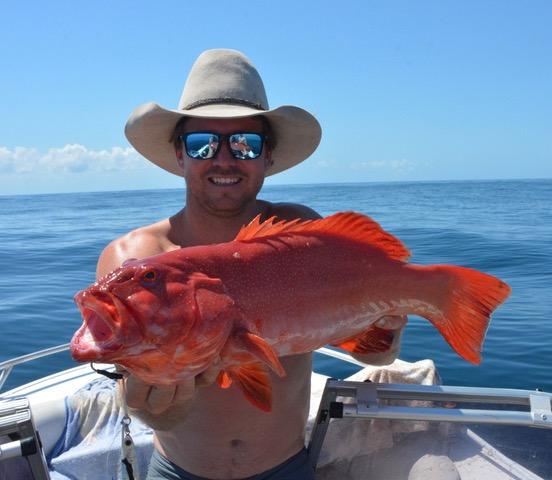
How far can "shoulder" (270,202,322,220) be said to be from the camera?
10.2ft

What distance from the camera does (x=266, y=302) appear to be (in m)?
2.14

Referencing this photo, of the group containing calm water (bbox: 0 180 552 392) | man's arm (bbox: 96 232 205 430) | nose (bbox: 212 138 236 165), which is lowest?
calm water (bbox: 0 180 552 392)

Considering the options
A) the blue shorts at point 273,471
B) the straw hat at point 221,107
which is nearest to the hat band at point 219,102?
the straw hat at point 221,107

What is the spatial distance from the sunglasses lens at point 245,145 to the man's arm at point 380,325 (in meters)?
0.48

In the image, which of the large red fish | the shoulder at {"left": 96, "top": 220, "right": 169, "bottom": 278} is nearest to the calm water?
the large red fish

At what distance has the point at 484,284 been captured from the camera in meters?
2.47

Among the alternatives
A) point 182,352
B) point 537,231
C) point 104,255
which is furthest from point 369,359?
point 537,231

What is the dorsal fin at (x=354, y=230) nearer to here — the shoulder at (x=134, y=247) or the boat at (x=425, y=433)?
the shoulder at (x=134, y=247)

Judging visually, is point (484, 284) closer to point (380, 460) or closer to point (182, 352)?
point (380, 460)

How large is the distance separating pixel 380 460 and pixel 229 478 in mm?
841

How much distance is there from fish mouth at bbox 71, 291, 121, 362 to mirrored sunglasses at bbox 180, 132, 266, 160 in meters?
1.15

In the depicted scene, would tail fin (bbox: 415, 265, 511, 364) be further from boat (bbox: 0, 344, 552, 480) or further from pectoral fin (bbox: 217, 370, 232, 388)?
pectoral fin (bbox: 217, 370, 232, 388)

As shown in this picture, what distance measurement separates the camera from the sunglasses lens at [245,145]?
8.90 feet

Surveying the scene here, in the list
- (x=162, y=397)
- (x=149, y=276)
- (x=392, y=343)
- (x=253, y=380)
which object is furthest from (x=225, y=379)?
(x=392, y=343)
